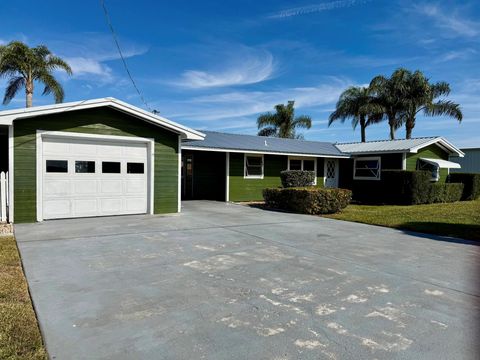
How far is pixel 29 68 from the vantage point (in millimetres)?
20875

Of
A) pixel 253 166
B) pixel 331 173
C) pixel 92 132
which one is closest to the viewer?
pixel 92 132

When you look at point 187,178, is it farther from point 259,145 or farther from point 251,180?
point 259,145

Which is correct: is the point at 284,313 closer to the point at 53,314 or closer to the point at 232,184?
the point at 53,314

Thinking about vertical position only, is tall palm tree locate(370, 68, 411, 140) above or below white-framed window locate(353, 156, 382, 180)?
above

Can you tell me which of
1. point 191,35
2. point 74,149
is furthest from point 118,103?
point 191,35

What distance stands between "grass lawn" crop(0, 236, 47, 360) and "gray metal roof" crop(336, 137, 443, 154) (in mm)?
17237

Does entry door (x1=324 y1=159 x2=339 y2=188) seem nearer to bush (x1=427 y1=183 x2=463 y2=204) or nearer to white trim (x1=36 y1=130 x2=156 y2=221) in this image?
bush (x1=427 y1=183 x2=463 y2=204)

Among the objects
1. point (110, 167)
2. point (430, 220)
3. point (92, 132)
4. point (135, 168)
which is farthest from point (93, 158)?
point (430, 220)

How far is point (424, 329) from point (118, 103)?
371 inches

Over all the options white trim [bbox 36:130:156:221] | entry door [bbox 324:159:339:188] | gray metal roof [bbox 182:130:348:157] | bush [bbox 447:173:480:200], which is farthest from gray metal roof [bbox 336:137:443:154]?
white trim [bbox 36:130:156:221]

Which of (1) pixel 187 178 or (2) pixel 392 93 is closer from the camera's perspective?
(1) pixel 187 178

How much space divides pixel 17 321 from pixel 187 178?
14267 millimetres

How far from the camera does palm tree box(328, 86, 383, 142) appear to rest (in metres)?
29.0

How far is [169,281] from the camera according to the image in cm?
477
